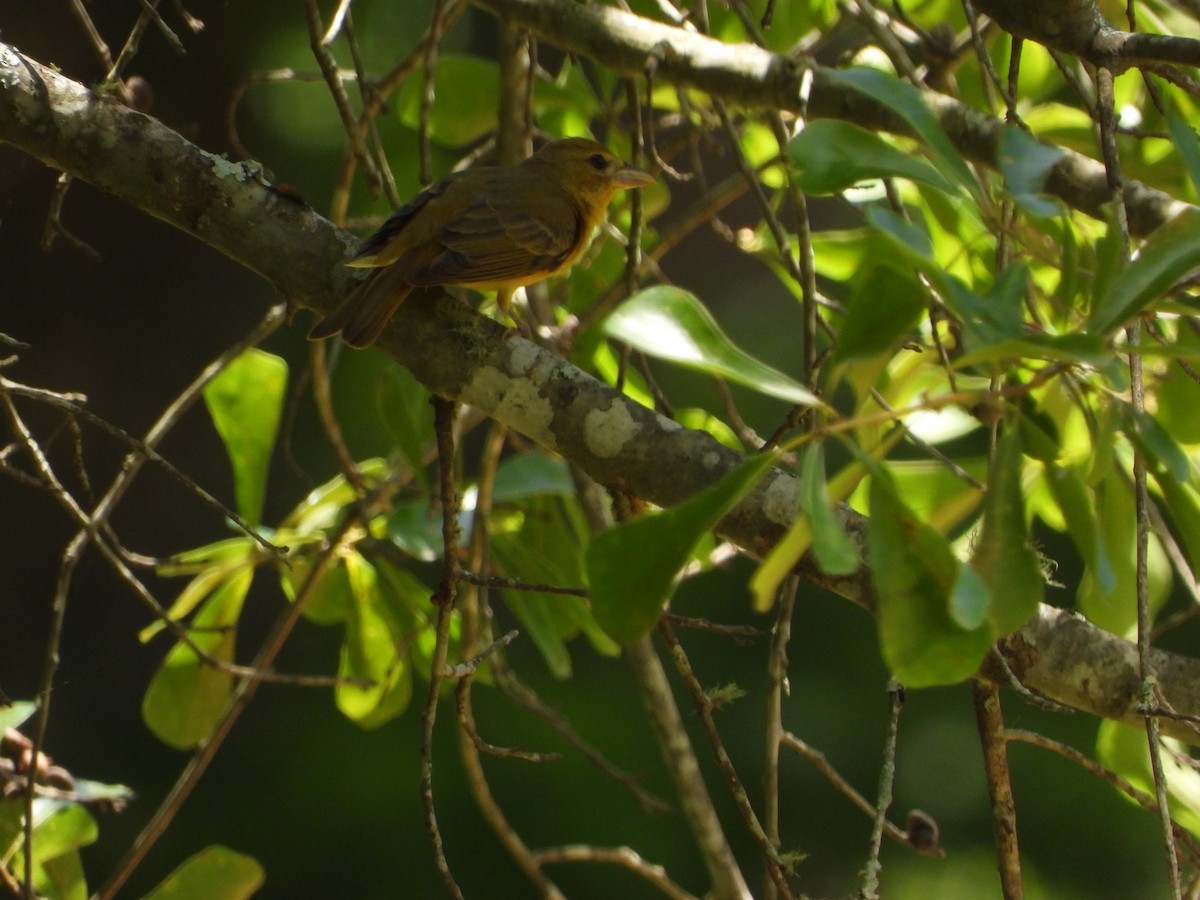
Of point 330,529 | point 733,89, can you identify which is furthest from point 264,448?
point 733,89

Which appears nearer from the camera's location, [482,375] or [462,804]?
[482,375]

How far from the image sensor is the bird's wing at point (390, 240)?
1.99 metres

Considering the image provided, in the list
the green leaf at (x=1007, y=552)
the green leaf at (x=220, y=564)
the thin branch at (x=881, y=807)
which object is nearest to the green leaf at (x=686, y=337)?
the green leaf at (x=1007, y=552)

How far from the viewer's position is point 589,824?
5348 mm

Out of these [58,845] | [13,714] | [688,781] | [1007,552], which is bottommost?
[58,845]

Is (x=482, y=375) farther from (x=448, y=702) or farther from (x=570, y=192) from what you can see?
(x=448, y=702)

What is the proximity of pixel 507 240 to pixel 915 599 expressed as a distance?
5.40ft

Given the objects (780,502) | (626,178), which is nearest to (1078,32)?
(780,502)

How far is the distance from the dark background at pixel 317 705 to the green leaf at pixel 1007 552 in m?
4.16

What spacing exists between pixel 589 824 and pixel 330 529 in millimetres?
2935

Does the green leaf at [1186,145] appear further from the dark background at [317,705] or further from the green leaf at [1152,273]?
the dark background at [317,705]

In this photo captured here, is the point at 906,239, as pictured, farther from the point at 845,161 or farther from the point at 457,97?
the point at 457,97

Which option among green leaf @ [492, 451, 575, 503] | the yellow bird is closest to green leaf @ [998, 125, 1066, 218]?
the yellow bird

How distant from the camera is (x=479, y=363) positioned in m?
1.83
